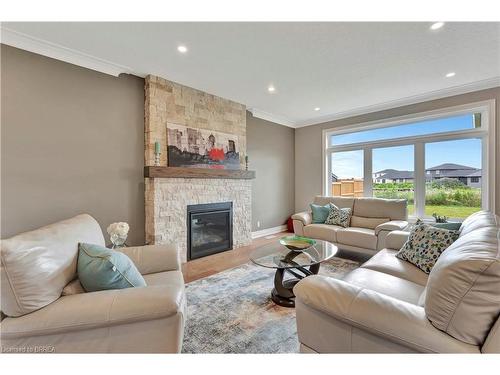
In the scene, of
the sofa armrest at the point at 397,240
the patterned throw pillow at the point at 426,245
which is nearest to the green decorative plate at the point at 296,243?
the patterned throw pillow at the point at 426,245

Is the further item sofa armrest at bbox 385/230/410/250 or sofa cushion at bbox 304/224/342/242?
sofa cushion at bbox 304/224/342/242

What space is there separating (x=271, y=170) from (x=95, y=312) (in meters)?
4.50

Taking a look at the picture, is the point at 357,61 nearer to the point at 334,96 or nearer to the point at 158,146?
the point at 334,96

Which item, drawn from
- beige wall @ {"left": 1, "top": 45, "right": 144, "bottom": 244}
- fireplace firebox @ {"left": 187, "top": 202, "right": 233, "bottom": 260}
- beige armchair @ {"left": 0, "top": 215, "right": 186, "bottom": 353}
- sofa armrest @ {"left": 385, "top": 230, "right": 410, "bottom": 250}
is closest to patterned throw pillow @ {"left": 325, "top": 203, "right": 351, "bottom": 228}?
sofa armrest @ {"left": 385, "top": 230, "right": 410, "bottom": 250}

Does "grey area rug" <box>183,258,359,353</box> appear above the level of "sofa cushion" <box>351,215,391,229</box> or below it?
below

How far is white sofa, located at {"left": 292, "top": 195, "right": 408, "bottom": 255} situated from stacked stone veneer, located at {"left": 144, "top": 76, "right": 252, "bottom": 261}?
1.37 metres

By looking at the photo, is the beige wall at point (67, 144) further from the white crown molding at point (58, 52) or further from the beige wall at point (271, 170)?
the beige wall at point (271, 170)

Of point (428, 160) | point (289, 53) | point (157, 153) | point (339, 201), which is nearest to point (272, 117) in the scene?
point (339, 201)

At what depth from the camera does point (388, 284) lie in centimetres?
162

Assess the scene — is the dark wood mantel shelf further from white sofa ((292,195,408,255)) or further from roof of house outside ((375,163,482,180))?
roof of house outside ((375,163,482,180))

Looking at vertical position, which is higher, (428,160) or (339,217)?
(428,160)

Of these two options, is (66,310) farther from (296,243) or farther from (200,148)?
(200,148)

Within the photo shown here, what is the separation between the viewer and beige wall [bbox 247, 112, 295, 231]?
4891 millimetres
